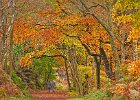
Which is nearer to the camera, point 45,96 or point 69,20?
point 69,20

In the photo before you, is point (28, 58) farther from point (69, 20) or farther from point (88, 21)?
point (88, 21)

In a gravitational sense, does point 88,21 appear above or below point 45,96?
above

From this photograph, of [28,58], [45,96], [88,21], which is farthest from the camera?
[45,96]

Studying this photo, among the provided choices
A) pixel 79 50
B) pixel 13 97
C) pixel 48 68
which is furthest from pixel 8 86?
pixel 48 68

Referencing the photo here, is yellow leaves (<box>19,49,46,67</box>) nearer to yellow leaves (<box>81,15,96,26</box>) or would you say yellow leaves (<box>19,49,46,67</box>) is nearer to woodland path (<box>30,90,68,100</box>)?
woodland path (<box>30,90,68,100</box>)

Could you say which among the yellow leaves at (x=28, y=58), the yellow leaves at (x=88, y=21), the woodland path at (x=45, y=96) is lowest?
the woodland path at (x=45, y=96)

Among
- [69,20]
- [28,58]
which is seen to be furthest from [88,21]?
[28,58]

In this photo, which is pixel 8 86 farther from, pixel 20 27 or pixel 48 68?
pixel 48 68

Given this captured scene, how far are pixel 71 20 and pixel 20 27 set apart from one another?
476cm

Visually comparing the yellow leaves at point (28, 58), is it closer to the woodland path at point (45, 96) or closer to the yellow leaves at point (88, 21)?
the woodland path at point (45, 96)

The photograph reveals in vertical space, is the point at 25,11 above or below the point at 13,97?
above

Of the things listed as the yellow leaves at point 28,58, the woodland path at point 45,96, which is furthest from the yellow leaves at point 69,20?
the woodland path at point 45,96

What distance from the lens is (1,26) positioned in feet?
80.9

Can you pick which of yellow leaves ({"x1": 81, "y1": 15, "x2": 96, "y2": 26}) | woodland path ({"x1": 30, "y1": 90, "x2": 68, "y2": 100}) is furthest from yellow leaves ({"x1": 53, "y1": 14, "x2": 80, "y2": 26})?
woodland path ({"x1": 30, "y1": 90, "x2": 68, "y2": 100})
